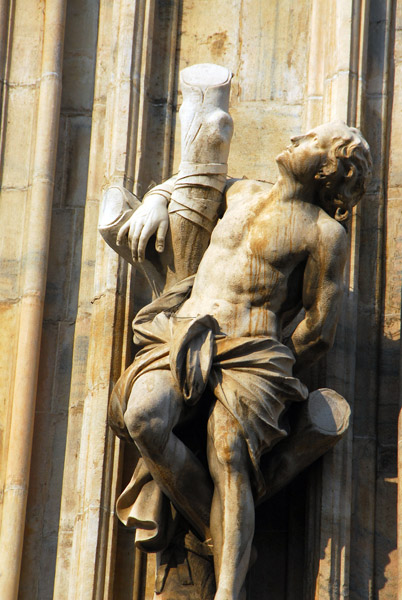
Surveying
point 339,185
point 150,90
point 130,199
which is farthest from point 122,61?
point 339,185

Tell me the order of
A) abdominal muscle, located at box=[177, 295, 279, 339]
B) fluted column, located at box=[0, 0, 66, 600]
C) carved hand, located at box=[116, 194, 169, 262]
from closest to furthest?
1. abdominal muscle, located at box=[177, 295, 279, 339]
2. carved hand, located at box=[116, 194, 169, 262]
3. fluted column, located at box=[0, 0, 66, 600]

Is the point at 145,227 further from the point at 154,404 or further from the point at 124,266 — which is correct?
the point at 154,404

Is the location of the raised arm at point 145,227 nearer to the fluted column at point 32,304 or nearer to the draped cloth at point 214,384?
the draped cloth at point 214,384

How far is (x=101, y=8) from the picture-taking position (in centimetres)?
877

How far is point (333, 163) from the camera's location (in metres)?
7.54

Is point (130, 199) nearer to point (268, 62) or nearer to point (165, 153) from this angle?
point (165, 153)

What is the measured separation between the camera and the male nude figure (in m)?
7.25

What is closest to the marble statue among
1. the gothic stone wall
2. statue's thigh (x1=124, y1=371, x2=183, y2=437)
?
statue's thigh (x1=124, y1=371, x2=183, y2=437)

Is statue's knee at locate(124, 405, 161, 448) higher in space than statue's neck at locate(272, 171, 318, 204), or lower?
lower

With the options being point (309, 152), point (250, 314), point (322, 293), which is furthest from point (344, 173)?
point (250, 314)

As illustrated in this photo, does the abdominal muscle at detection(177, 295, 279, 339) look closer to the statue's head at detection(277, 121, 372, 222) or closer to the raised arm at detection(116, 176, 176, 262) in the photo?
the raised arm at detection(116, 176, 176, 262)

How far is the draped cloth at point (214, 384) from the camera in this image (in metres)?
7.30

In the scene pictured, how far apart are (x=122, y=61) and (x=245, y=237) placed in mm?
1337

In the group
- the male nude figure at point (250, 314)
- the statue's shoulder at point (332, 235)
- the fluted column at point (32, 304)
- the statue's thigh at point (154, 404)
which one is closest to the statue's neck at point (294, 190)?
the male nude figure at point (250, 314)
